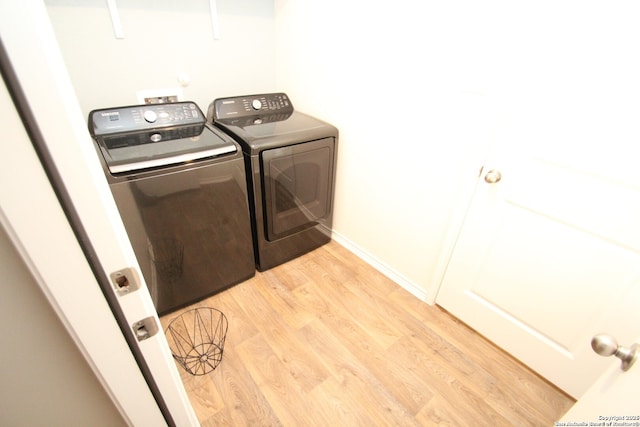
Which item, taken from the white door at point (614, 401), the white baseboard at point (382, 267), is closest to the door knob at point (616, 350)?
the white door at point (614, 401)

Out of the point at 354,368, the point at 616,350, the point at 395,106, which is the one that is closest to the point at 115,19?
the point at 395,106

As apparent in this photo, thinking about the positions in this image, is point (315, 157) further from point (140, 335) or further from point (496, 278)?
point (140, 335)

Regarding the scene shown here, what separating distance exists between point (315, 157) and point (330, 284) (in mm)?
830

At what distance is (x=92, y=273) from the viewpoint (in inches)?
16.9

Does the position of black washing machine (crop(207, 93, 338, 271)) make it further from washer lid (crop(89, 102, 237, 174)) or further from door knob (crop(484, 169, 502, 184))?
door knob (crop(484, 169, 502, 184))

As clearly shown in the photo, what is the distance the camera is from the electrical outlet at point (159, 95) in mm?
1748

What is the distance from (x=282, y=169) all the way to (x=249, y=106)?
60 centimetres

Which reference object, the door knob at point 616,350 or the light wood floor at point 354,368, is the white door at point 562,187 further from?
the door knob at point 616,350

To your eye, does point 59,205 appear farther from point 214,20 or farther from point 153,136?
point 214,20

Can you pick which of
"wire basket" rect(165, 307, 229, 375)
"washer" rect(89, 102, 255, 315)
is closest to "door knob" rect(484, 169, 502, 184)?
"washer" rect(89, 102, 255, 315)

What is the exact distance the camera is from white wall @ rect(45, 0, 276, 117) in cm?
147

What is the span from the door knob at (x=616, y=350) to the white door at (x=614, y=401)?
1cm

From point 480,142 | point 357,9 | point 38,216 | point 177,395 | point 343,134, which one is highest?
point 357,9

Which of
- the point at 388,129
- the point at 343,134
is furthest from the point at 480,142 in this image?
the point at 343,134
